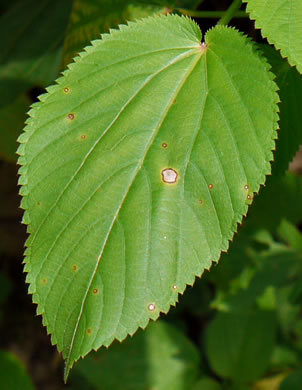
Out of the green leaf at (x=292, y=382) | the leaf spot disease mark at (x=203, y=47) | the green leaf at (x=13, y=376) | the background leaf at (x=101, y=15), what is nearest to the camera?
the leaf spot disease mark at (x=203, y=47)

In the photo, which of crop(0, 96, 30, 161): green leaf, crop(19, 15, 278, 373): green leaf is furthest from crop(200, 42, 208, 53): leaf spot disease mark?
crop(0, 96, 30, 161): green leaf

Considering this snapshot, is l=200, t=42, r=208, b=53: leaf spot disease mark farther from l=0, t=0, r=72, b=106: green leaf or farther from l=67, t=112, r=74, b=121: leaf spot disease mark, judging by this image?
l=0, t=0, r=72, b=106: green leaf

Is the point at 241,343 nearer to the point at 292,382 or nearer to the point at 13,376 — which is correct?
the point at 292,382

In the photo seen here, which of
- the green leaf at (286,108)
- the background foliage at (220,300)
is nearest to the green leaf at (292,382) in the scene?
the background foliage at (220,300)

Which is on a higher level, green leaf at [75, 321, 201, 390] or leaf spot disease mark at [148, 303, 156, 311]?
leaf spot disease mark at [148, 303, 156, 311]

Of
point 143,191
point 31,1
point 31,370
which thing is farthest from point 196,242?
point 31,370

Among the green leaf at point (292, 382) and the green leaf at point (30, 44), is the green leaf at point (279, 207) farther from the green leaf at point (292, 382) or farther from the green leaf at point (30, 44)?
the green leaf at point (30, 44)
